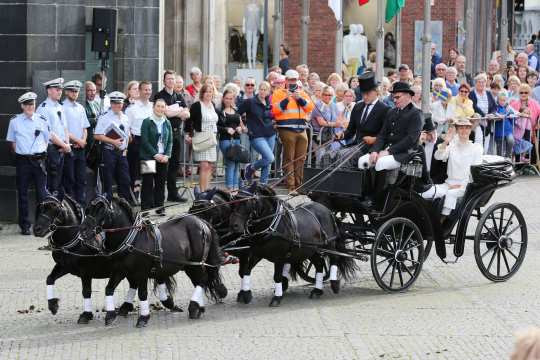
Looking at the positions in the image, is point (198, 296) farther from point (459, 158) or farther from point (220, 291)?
point (459, 158)

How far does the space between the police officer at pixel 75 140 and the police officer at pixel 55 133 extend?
0.19 m

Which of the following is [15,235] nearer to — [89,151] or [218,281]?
[89,151]

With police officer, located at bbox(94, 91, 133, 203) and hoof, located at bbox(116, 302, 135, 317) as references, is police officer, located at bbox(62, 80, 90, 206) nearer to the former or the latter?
police officer, located at bbox(94, 91, 133, 203)

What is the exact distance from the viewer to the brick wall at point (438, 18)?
129 feet

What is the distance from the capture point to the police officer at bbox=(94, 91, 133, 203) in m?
18.1

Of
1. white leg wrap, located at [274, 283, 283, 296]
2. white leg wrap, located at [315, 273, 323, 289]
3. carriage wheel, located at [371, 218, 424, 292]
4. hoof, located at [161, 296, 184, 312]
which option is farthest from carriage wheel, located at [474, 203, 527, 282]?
hoof, located at [161, 296, 184, 312]

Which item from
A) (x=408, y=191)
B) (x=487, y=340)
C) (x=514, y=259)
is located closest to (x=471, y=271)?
(x=514, y=259)

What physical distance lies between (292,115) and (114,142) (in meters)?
3.39

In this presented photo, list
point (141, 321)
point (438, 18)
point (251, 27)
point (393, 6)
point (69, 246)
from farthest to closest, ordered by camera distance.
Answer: point (438, 18)
point (251, 27)
point (393, 6)
point (141, 321)
point (69, 246)

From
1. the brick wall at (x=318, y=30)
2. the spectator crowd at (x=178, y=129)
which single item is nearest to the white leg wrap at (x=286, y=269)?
the spectator crowd at (x=178, y=129)

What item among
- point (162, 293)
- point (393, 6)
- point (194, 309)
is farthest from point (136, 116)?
point (393, 6)

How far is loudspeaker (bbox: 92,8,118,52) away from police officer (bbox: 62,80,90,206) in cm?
132

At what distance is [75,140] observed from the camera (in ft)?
58.6

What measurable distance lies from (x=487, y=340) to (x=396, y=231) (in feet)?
7.71
